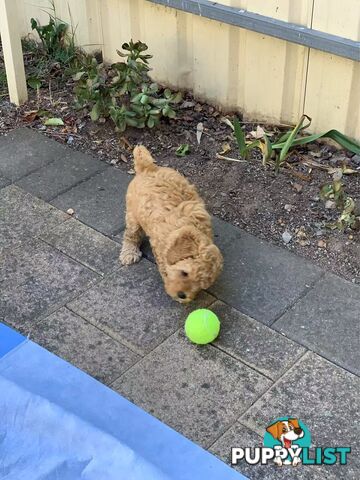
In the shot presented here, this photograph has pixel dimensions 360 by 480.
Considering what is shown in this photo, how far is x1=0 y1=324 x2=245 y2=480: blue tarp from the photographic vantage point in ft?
8.78

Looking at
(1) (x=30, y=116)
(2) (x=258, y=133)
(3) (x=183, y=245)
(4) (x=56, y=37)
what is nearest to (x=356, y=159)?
(2) (x=258, y=133)

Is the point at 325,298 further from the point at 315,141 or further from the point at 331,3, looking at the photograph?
the point at 331,3

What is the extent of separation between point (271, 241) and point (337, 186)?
0.54 m

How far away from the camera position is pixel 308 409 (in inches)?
116

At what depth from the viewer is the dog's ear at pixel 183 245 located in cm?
311

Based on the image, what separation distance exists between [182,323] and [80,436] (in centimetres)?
85

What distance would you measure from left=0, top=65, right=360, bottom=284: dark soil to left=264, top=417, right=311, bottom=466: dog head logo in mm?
1061

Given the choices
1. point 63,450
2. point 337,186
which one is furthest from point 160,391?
point 337,186

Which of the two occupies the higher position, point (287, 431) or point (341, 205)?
point (341, 205)

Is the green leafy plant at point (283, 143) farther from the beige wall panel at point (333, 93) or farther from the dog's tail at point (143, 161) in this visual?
the dog's tail at point (143, 161)

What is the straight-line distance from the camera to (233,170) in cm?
445

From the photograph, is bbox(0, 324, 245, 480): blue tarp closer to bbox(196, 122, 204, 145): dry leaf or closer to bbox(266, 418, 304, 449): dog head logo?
bbox(266, 418, 304, 449): dog head logo

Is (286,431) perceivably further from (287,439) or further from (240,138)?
(240,138)

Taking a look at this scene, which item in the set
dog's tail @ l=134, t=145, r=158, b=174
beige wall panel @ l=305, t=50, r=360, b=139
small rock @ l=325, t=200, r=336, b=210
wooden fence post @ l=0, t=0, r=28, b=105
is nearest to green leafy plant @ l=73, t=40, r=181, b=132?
wooden fence post @ l=0, t=0, r=28, b=105
